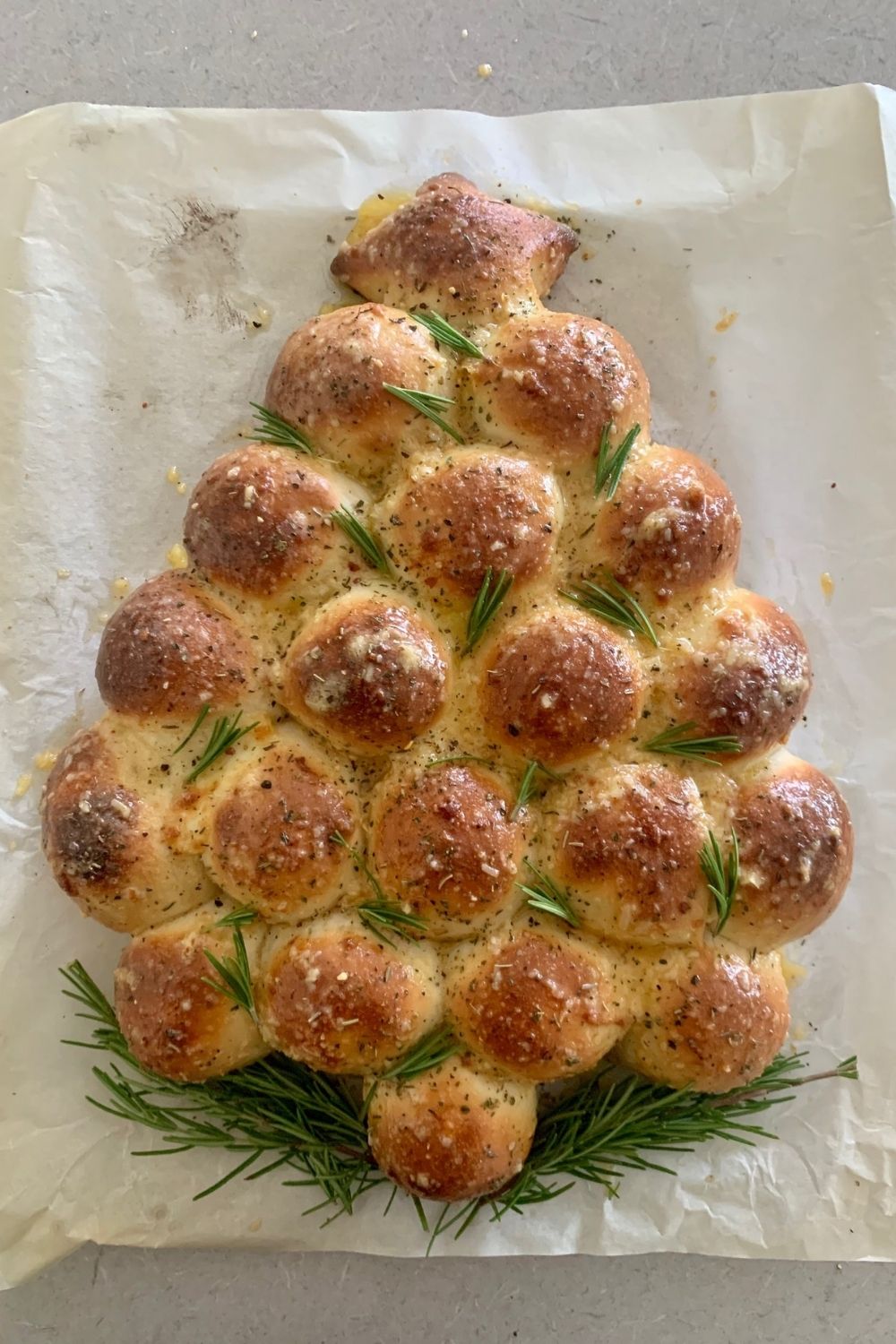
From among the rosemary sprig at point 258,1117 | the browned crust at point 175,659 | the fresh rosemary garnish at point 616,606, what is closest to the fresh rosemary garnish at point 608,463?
the fresh rosemary garnish at point 616,606

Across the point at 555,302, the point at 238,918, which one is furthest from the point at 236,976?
the point at 555,302

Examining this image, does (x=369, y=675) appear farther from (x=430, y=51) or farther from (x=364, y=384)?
Result: (x=430, y=51)

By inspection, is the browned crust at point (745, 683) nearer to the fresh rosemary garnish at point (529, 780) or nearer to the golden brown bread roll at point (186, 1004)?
the fresh rosemary garnish at point (529, 780)

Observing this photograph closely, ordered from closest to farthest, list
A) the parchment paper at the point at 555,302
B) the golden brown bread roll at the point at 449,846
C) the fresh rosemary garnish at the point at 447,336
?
1. the golden brown bread roll at the point at 449,846
2. the fresh rosemary garnish at the point at 447,336
3. the parchment paper at the point at 555,302

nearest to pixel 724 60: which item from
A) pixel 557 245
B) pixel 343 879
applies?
pixel 557 245

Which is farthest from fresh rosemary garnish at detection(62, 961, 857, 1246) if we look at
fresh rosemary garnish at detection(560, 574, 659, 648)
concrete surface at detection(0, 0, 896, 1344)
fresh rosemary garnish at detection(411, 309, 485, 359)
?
concrete surface at detection(0, 0, 896, 1344)

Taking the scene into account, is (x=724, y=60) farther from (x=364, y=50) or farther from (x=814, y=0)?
(x=364, y=50)
